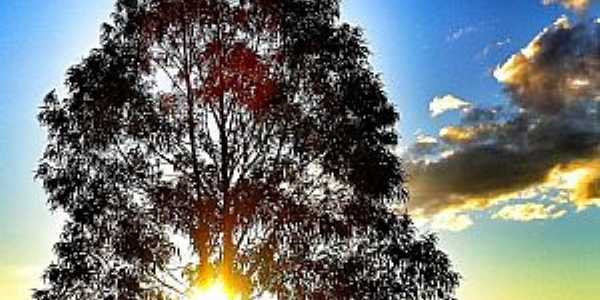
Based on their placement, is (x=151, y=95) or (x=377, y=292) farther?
(x=151, y=95)

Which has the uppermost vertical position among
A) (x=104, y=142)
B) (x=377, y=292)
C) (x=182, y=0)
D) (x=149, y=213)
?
(x=182, y=0)

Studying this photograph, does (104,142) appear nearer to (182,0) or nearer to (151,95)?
(151,95)

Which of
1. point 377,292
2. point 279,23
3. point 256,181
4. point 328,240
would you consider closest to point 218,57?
point 279,23

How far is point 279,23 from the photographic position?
117ft

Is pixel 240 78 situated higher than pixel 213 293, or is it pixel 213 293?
pixel 240 78

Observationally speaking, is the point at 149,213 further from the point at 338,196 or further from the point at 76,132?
the point at 338,196

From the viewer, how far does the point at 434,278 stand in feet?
112

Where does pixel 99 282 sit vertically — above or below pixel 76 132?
below

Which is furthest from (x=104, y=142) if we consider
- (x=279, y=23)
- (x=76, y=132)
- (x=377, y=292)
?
(x=377, y=292)

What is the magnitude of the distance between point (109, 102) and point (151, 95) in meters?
1.75

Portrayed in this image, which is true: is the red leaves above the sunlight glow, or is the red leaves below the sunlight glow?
above

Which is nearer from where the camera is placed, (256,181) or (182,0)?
(256,181)

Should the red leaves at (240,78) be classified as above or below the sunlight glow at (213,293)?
above

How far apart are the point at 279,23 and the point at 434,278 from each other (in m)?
10.4
